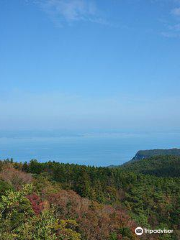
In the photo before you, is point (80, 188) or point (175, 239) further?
point (80, 188)

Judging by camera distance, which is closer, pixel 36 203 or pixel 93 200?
pixel 36 203

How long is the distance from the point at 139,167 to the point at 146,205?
186 ft

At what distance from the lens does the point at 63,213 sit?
29156 millimetres

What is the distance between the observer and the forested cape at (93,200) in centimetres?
2672

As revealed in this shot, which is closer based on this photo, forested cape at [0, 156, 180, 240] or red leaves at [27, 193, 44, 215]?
forested cape at [0, 156, 180, 240]

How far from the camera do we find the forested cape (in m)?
26.7

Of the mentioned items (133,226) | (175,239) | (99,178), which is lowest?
(175,239)

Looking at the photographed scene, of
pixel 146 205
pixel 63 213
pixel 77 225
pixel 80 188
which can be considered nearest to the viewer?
pixel 77 225

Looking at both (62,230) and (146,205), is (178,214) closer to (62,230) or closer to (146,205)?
(146,205)

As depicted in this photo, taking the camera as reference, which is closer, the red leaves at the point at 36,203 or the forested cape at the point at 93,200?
the forested cape at the point at 93,200

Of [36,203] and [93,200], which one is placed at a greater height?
[36,203]

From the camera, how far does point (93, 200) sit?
41.5 metres

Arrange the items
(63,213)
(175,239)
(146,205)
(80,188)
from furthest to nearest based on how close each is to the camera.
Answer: (146,205), (80,188), (175,239), (63,213)

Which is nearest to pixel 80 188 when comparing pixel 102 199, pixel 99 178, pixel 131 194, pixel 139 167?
pixel 102 199
